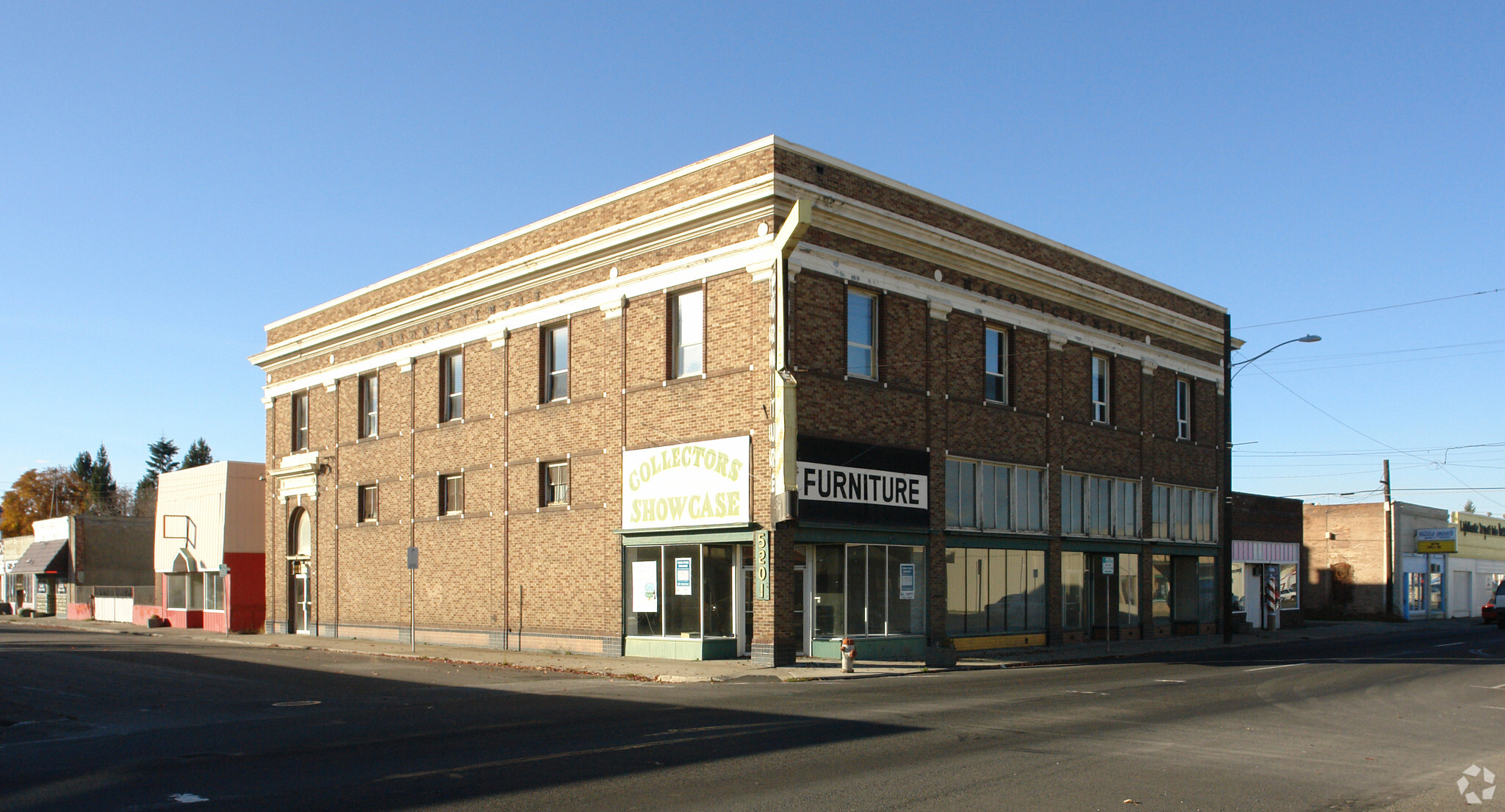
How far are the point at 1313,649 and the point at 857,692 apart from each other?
19.7 m

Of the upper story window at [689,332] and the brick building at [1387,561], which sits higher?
the upper story window at [689,332]

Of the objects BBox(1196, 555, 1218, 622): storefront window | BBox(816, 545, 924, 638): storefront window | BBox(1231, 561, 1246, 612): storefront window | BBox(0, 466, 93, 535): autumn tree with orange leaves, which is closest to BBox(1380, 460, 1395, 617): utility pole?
BBox(1231, 561, 1246, 612): storefront window

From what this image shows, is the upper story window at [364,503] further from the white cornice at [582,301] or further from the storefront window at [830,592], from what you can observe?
the storefront window at [830,592]

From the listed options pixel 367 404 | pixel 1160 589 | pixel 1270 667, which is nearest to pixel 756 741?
pixel 1270 667

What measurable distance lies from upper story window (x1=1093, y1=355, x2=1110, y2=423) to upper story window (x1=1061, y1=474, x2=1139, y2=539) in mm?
1929

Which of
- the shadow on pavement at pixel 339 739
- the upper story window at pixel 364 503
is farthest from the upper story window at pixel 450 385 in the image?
the shadow on pavement at pixel 339 739

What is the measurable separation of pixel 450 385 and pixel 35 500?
10152 cm

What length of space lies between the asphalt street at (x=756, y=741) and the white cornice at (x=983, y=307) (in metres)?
9.08

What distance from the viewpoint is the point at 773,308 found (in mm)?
24375

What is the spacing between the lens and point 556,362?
100 ft

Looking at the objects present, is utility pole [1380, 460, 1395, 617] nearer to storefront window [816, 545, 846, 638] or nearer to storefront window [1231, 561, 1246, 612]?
storefront window [1231, 561, 1246, 612]

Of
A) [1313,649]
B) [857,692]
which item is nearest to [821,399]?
[857,692]

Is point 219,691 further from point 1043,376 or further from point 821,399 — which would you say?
point 1043,376

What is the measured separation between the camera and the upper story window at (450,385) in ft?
111
